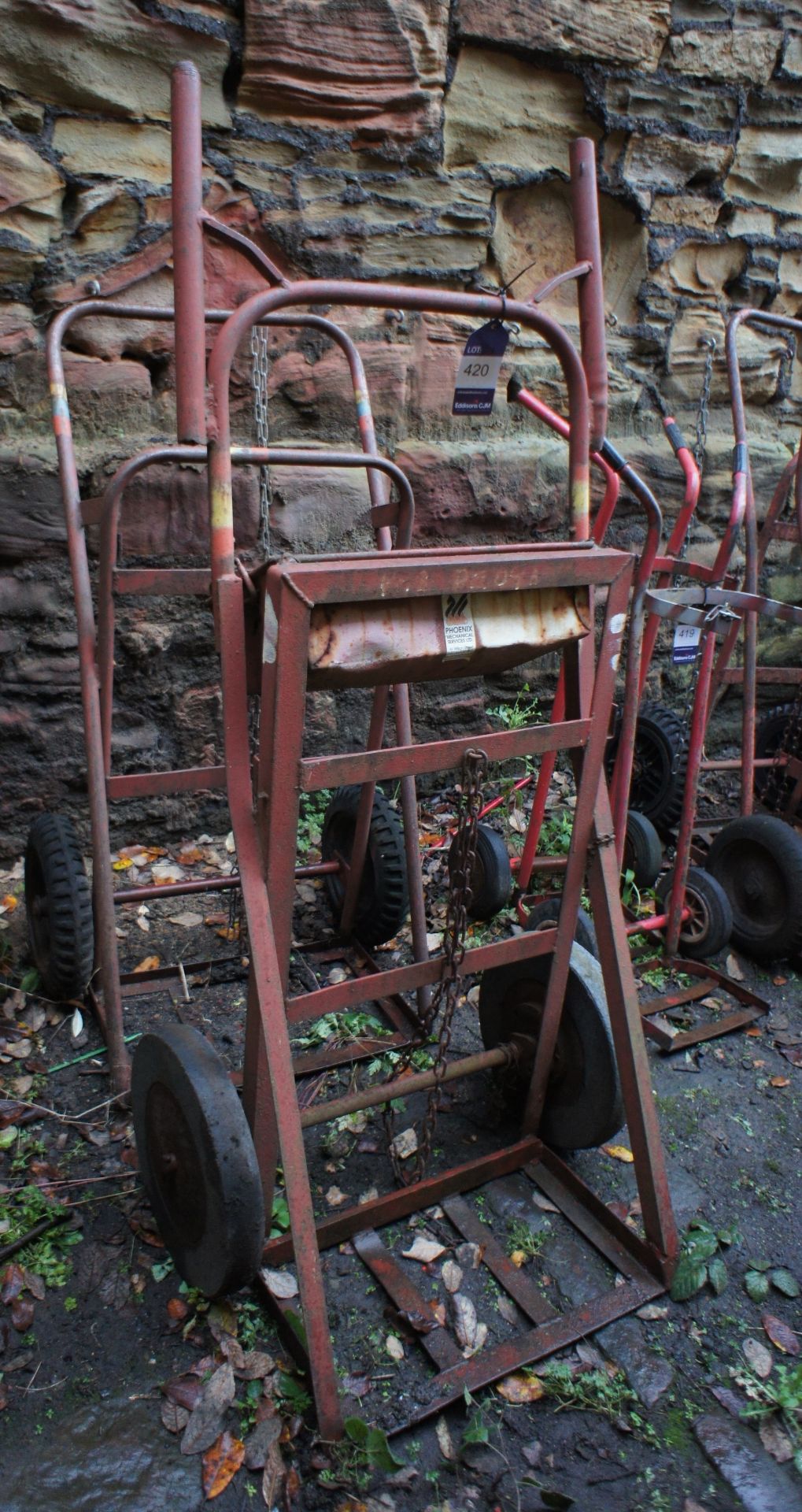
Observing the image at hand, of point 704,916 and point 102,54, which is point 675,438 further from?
point 102,54

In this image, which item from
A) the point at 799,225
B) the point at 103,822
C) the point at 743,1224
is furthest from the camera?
the point at 799,225

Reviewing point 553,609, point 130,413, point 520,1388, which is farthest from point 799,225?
point 520,1388

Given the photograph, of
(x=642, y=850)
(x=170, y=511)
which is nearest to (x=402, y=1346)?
(x=642, y=850)

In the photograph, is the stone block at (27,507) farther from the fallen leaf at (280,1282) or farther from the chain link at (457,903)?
the fallen leaf at (280,1282)

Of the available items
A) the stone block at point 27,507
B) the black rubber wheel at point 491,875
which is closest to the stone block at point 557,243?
the stone block at point 27,507

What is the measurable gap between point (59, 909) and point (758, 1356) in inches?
81.4

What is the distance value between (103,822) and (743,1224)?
1948 millimetres

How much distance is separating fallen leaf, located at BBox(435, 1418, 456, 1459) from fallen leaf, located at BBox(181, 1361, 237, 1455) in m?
0.40

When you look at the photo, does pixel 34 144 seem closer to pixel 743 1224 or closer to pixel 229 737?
Result: pixel 229 737

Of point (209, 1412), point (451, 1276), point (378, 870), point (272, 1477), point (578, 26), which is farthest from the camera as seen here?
point (578, 26)

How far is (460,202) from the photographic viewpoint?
12.6ft

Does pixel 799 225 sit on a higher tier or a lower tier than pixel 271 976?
higher

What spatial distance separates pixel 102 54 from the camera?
316 cm

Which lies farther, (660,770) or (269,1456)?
(660,770)
